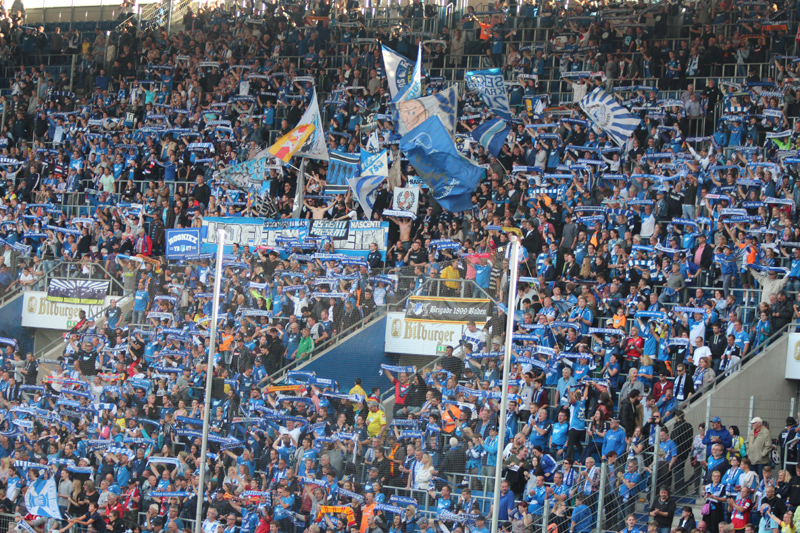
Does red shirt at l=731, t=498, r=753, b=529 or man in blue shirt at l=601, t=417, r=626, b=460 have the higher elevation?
man in blue shirt at l=601, t=417, r=626, b=460

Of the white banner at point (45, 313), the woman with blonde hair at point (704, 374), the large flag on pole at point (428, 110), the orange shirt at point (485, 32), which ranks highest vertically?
the orange shirt at point (485, 32)

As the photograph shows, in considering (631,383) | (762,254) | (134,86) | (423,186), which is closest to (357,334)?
(631,383)

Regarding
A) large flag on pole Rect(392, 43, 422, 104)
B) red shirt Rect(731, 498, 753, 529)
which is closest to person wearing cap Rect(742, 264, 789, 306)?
red shirt Rect(731, 498, 753, 529)

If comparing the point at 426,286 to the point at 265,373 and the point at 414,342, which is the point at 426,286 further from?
the point at 265,373

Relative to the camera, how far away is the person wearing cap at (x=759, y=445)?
1399 cm

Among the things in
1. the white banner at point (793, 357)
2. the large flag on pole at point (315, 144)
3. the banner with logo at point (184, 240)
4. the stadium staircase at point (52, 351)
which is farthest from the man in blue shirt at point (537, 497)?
the large flag on pole at point (315, 144)

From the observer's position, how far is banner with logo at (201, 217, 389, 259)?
20844 mm

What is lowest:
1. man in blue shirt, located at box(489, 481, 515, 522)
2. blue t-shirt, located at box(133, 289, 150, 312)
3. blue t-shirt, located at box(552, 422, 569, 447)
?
man in blue shirt, located at box(489, 481, 515, 522)

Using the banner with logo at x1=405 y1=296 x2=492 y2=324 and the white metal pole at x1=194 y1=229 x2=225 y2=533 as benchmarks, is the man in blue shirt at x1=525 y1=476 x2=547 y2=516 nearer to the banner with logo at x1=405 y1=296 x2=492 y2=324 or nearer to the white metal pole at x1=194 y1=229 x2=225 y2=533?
the banner with logo at x1=405 y1=296 x2=492 y2=324

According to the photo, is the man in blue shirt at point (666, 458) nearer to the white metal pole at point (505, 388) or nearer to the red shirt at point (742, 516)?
the red shirt at point (742, 516)

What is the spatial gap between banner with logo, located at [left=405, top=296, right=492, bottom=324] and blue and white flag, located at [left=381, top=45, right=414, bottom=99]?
10890 mm

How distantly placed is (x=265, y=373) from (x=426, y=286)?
2.31m

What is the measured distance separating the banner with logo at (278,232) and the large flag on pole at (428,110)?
1.89 metres

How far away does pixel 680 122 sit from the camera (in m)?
21.3
